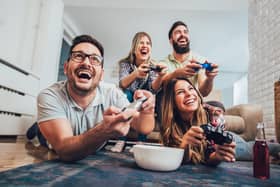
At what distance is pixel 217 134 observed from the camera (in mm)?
762

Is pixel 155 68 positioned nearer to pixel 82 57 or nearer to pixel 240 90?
pixel 82 57

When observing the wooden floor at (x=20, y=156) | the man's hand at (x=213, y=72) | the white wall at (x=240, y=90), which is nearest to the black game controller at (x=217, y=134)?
the man's hand at (x=213, y=72)

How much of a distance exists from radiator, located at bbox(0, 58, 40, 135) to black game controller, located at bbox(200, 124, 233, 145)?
178 cm

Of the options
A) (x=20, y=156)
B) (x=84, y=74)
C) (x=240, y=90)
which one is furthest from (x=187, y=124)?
(x=240, y=90)

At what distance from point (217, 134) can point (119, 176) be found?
1.14ft

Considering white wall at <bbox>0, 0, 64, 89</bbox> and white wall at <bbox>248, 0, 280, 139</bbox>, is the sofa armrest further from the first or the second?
white wall at <bbox>0, 0, 64, 89</bbox>

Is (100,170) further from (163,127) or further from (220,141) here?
(220,141)

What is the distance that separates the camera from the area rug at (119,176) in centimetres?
60

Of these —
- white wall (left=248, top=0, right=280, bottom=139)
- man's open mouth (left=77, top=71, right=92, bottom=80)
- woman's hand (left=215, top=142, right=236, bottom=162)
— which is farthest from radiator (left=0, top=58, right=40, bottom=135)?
white wall (left=248, top=0, right=280, bottom=139)

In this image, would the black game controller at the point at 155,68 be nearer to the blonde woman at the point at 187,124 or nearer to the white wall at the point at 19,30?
the blonde woman at the point at 187,124

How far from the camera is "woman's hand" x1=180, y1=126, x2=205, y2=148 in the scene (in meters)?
0.79

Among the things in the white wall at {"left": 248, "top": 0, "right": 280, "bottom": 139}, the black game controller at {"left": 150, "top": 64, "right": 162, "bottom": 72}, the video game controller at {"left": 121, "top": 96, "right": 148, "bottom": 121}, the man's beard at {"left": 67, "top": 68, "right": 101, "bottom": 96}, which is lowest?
the video game controller at {"left": 121, "top": 96, "right": 148, "bottom": 121}

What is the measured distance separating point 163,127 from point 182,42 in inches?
13.6

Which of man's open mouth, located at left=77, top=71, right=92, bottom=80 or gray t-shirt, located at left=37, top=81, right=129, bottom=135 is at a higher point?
man's open mouth, located at left=77, top=71, right=92, bottom=80
